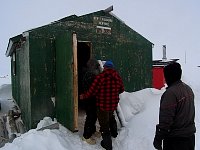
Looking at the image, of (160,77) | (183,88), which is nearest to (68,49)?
(183,88)

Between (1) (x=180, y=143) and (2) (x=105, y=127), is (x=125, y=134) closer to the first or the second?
(2) (x=105, y=127)

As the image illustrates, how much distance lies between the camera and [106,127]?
611 cm

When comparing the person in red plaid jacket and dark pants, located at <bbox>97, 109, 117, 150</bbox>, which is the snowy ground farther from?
the person in red plaid jacket

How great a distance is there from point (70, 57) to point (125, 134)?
88.6 inches

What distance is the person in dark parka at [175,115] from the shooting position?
393 cm

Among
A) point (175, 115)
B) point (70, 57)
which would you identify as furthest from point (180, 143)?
point (70, 57)

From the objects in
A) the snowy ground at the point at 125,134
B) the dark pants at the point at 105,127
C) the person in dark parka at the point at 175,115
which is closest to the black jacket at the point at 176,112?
the person in dark parka at the point at 175,115

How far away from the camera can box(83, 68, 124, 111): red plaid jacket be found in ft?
19.3

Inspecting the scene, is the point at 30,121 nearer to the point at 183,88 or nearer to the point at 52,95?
the point at 52,95

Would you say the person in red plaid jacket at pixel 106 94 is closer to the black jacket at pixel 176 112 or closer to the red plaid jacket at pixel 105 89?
the red plaid jacket at pixel 105 89

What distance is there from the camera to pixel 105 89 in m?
5.91

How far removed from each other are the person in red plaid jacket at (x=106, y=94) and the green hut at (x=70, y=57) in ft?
1.99

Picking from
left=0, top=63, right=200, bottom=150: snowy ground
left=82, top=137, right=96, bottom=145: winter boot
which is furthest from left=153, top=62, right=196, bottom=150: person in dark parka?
left=82, top=137, right=96, bottom=145: winter boot

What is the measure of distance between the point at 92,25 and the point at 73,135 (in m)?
3.91
